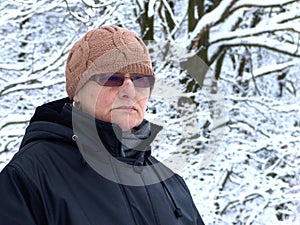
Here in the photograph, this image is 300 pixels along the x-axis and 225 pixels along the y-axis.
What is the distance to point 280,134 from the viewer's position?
7.18m

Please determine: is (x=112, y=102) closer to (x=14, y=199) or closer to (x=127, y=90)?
(x=127, y=90)

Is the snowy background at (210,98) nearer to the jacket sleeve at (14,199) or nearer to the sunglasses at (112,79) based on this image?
the sunglasses at (112,79)

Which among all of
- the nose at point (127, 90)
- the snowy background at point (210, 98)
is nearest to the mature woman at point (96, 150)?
the nose at point (127, 90)

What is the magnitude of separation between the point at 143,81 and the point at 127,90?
3.8 inches

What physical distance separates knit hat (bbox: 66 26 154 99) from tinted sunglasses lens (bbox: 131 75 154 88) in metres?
0.02

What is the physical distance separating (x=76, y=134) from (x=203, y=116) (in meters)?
5.23

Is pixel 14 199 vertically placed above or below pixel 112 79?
below

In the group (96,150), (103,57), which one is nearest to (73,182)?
(96,150)

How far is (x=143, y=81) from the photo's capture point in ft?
5.67

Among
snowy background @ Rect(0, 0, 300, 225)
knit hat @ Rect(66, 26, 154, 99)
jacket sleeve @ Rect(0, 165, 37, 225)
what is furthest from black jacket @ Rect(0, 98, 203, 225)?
snowy background @ Rect(0, 0, 300, 225)

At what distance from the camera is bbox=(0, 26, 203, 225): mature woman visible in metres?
1.45

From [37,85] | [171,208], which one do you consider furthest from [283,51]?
[171,208]

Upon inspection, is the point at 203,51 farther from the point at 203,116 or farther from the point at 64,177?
the point at 64,177

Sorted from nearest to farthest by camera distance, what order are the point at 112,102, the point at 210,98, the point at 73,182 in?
the point at 73,182
the point at 112,102
the point at 210,98
